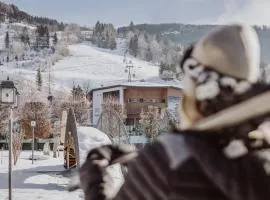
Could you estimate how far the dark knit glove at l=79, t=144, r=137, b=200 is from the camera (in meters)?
1.25

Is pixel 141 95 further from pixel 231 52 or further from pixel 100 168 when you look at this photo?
pixel 231 52

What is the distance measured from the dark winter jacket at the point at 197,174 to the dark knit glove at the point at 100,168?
0.73 feet

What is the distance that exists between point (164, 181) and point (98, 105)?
71.8m

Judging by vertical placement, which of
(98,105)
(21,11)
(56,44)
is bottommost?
(98,105)

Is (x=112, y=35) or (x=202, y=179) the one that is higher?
(x=112, y=35)

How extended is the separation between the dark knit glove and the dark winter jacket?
0.22 m

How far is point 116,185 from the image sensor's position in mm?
1269

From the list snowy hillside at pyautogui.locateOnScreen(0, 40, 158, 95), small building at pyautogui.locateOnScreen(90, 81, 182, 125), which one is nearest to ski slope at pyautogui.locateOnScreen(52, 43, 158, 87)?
snowy hillside at pyautogui.locateOnScreen(0, 40, 158, 95)

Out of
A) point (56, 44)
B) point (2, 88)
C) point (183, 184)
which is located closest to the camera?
point (183, 184)

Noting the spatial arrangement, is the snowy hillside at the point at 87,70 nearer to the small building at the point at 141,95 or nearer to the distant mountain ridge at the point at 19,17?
the distant mountain ridge at the point at 19,17

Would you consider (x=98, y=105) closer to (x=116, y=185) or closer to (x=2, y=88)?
(x=2, y=88)

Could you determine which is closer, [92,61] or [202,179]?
Answer: [202,179]

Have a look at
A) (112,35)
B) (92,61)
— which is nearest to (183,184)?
(92,61)

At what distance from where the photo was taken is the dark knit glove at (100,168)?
1.25 m
